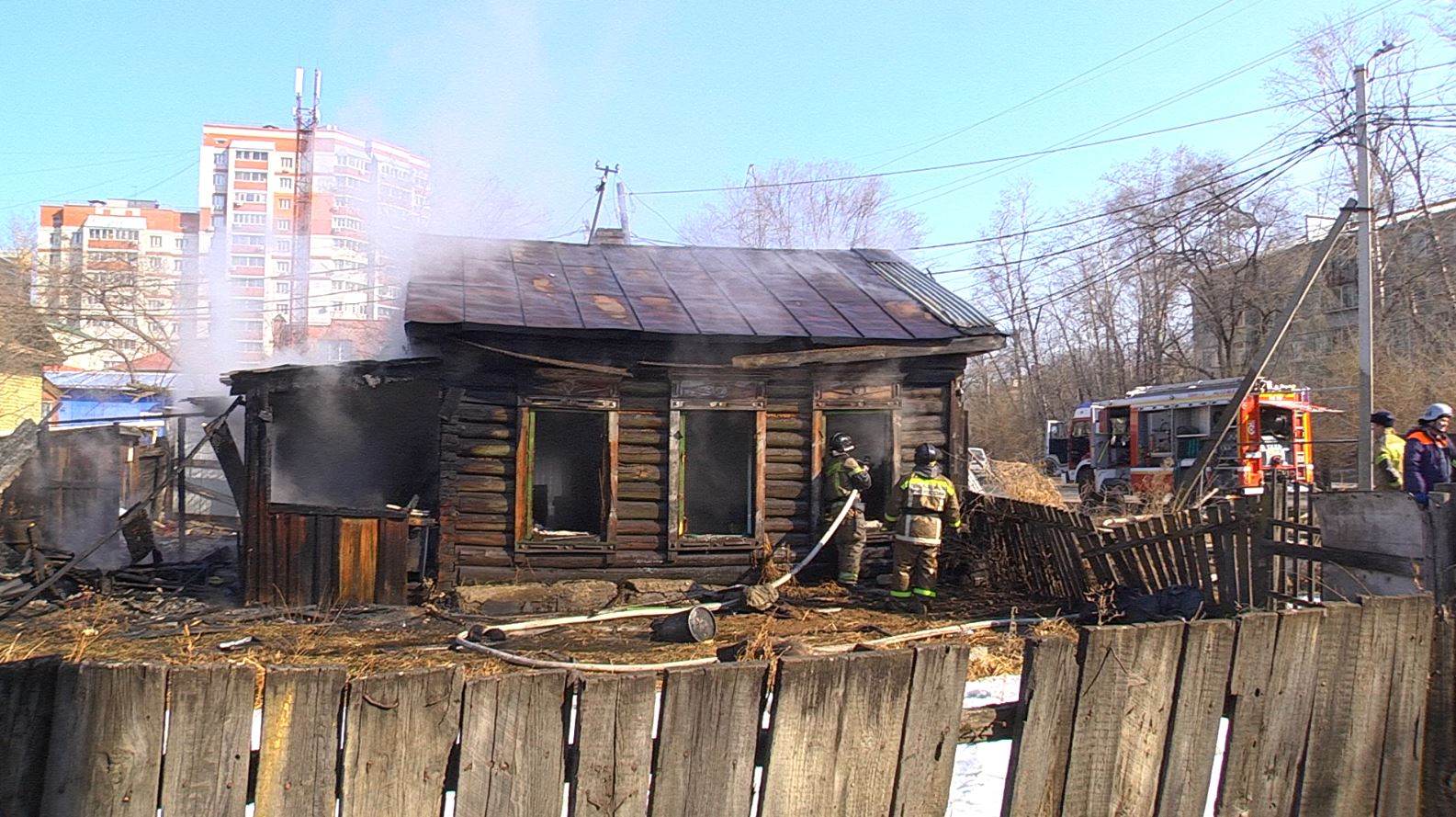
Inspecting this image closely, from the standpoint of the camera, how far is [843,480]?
1025 cm

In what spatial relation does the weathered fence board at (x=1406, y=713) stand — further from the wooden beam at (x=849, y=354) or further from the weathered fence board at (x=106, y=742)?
Answer: the wooden beam at (x=849, y=354)

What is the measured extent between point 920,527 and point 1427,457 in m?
4.90

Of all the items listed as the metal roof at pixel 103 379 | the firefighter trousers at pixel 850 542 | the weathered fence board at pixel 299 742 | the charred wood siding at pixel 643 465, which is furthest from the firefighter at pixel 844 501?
the metal roof at pixel 103 379

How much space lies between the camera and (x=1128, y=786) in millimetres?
2572

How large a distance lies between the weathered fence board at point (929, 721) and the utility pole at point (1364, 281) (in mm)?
16435

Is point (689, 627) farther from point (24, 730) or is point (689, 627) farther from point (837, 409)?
point (24, 730)

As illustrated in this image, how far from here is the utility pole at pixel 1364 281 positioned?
15547 mm

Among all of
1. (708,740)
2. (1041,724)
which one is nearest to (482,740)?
(708,740)

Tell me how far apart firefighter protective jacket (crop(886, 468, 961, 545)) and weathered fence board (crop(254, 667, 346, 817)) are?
25.9 ft

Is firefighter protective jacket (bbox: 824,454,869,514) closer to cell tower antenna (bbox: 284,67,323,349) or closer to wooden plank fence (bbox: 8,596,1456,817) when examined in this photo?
wooden plank fence (bbox: 8,596,1456,817)

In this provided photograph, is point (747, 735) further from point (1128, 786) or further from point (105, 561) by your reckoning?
point (105, 561)

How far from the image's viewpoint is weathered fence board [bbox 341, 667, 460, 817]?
2025 millimetres

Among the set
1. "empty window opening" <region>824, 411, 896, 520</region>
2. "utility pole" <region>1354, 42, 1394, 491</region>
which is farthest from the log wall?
"utility pole" <region>1354, 42, 1394, 491</region>

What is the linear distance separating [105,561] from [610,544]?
6.22m
